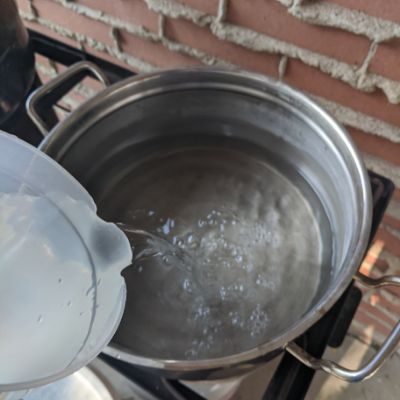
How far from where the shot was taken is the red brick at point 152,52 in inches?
28.8

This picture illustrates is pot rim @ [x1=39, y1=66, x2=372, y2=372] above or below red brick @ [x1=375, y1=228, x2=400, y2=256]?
above

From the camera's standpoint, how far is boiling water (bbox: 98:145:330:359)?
1.87ft

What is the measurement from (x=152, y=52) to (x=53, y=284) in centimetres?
56

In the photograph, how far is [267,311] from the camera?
0.58m

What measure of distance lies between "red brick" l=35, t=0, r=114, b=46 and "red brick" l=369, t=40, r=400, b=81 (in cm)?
54

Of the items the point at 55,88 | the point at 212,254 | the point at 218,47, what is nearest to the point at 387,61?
the point at 218,47

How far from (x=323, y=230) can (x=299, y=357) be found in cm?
29

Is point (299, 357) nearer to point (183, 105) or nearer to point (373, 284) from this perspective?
point (373, 284)

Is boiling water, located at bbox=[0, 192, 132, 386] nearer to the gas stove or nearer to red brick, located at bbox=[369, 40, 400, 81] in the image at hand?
the gas stove

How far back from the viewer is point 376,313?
3.15ft

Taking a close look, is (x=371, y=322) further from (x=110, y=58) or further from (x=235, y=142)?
(x=110, y=58)

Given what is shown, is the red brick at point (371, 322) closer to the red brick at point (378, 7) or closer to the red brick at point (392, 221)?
the red brick at point (392, 221)

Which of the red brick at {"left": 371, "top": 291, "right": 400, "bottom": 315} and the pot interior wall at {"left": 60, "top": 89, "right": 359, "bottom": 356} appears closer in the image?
the pot interior wall at {"left": 60, "top": 89, "right": 359, "bottom": 356}

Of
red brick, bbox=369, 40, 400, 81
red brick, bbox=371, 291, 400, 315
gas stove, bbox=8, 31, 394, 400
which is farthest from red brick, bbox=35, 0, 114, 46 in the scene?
red brick, bbox=371, 291, 400, 315
